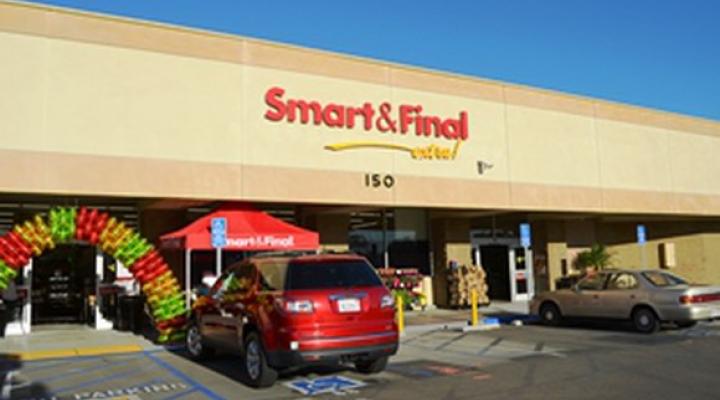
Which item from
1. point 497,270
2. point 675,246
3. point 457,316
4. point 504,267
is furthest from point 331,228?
point 675,246

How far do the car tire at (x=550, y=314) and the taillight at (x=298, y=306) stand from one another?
10147 millimetres

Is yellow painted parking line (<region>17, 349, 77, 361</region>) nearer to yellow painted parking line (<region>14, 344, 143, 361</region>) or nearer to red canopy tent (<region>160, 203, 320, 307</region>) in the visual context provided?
yellow painted parking line (<region>14, 344, 143, 361</region>)

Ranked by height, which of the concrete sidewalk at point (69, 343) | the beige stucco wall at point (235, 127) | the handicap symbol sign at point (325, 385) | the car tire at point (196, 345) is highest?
the beige stucco wall at point (235, 127)

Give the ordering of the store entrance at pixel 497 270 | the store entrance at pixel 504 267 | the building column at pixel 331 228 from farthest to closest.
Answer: the store entrance at pixel 497 270 → the store entrance at pixel 504 267 → the building column at pixel 331 228

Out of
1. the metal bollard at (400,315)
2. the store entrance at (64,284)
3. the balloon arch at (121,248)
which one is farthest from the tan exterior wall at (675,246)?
the store entrance at (64,284)

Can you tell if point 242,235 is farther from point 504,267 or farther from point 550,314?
point 504,267

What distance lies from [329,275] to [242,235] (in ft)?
22.9

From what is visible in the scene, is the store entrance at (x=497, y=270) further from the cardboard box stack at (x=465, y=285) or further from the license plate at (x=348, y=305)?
the license plate at (x=348, y=305)

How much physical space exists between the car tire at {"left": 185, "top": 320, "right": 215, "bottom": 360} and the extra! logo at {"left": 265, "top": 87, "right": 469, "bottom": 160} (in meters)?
6.81

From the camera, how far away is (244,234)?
50.1 ft

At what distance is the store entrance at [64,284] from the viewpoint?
699 inches

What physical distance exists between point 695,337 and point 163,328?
11.3 m

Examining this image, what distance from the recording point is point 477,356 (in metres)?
11.3

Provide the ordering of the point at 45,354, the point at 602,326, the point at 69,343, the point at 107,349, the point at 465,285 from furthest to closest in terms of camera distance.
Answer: the point at 465,285
the point at 602,326
the point at 69,343
the point at 107,349
the point at 45,354
